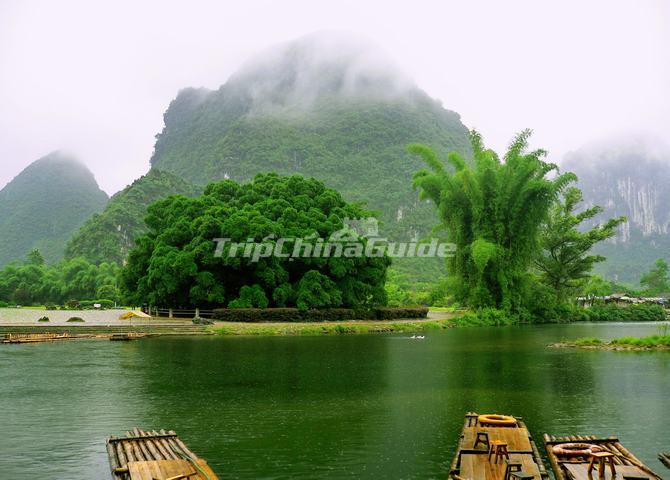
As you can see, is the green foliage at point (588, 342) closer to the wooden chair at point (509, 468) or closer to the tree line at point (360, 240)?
the tree line at point (360, 240)

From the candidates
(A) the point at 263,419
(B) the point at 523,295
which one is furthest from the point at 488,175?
(A) the point at 263,419

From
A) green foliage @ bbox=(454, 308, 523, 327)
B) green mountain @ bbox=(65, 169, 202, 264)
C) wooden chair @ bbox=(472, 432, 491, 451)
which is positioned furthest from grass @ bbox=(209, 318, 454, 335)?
green mountain @ bbox=(65, 169, 202, 264)

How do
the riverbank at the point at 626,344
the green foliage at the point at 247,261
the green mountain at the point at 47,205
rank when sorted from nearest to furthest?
the riverbank at the point at 626,344, the green foliage at the point at 247,261, the green mountain at the point at 47,205

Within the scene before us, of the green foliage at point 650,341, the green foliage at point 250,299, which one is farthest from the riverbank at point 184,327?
the green foliage at point 650,341

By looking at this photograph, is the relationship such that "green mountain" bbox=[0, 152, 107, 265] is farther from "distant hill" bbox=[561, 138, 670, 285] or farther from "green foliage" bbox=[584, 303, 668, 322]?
"distant hill" bbox=[561, 138, 670, 285]

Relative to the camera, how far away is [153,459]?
7.83 m

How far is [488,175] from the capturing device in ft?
138

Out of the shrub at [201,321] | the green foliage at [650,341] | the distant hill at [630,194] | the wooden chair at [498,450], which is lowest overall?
the wooden chair at [498,450]

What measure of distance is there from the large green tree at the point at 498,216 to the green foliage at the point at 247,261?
19.8ft

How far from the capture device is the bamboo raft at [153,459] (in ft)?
23.3

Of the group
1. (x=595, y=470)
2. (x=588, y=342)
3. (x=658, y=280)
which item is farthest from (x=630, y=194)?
(x=595, y=470)

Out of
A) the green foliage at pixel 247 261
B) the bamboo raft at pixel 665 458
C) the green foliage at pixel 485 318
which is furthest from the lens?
the green foliage at pixel 485 318

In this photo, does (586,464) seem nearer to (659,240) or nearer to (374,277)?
(374,277)

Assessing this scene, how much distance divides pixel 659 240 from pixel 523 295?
102 m
